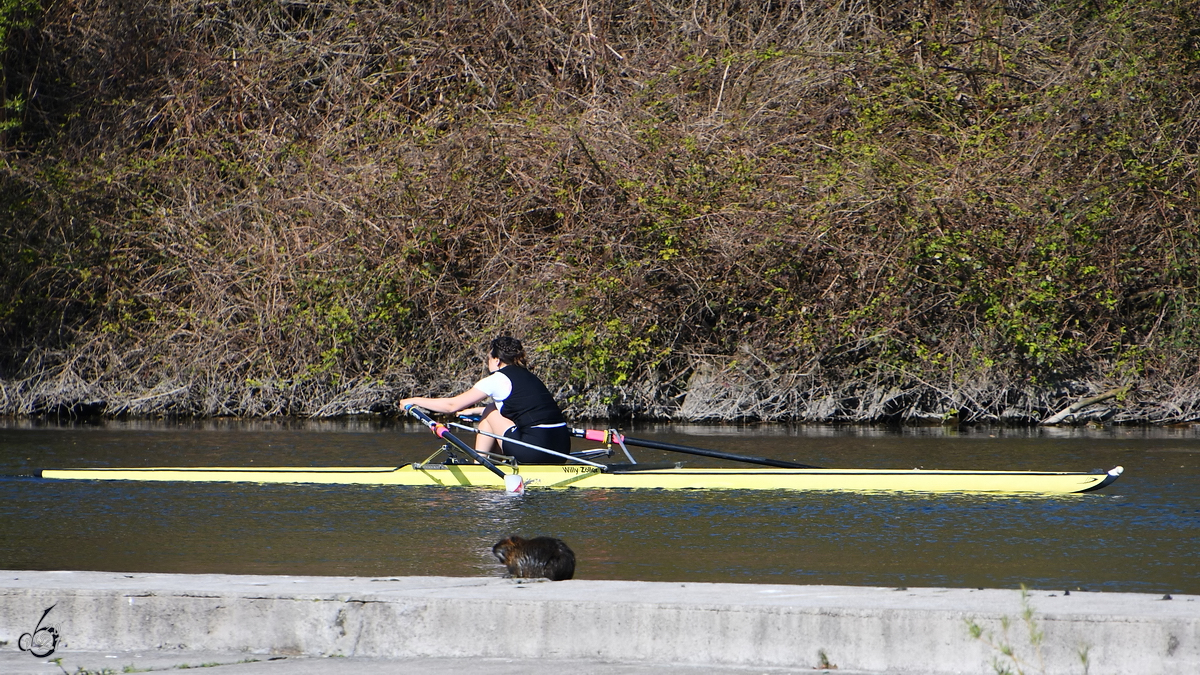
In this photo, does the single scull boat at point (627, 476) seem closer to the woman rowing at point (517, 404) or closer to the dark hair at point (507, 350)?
the woman rowing at point (517, 404)

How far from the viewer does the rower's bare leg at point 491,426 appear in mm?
10367

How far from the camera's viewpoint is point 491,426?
10406 mm

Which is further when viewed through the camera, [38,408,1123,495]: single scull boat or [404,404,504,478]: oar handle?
[404,404,504,478]: oar handle

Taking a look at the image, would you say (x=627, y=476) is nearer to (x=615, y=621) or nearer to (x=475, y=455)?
(x=475, y=455)

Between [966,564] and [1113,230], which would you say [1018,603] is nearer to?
[966,564]

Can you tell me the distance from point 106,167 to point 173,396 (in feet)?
14.2

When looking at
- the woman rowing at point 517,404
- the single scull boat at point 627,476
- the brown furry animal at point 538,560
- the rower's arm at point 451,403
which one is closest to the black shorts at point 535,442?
the woman rowing at point 517,404

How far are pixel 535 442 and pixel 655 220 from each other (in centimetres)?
686

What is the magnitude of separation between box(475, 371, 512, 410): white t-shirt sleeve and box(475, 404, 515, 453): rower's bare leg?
34 cm

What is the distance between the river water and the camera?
21.6 feet

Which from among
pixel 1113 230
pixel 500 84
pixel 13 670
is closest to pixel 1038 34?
pixel 1113 230

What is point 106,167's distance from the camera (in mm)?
19406

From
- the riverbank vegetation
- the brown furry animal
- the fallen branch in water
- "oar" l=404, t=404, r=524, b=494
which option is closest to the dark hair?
"oar" l=404, t=404, r=524, b=494

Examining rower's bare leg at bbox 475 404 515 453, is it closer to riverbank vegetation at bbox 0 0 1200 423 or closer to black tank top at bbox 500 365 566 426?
black tank top at bbox 500 365 566 426
